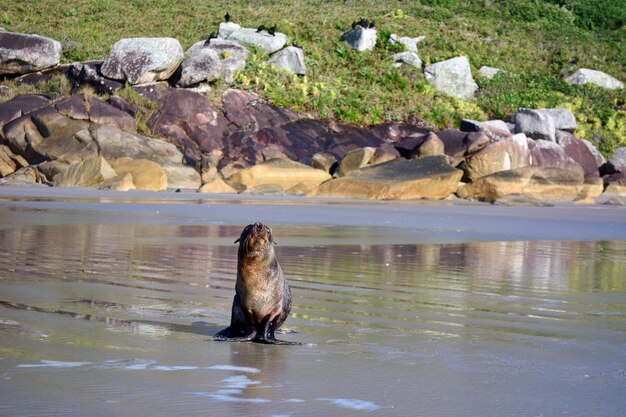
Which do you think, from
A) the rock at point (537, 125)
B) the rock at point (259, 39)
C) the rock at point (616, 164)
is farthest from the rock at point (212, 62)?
the rock at point (616, 164)

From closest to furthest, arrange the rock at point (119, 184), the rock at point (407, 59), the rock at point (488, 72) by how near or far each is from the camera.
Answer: the rock at point (119, 184)
the rock at point (407, 59)
the rock at point (488, 72)

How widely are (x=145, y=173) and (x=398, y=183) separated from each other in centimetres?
741

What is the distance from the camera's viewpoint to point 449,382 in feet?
16.4

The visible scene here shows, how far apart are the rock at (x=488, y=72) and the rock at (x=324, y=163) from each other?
18.4 m

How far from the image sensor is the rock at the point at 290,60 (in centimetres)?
4241

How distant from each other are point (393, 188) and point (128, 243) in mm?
17220

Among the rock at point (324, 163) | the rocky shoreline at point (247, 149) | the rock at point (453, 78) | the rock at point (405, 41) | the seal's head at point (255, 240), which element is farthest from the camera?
the rock at point (405, 41)

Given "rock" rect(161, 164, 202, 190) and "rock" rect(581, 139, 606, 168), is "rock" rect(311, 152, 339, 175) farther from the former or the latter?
"rock" rect(581, 139, 606, 168)

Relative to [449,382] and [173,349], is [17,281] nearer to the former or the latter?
[173,349]

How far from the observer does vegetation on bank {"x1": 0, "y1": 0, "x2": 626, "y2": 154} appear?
4181cm

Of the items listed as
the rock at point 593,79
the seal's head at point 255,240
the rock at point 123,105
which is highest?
the rock at point 593,79

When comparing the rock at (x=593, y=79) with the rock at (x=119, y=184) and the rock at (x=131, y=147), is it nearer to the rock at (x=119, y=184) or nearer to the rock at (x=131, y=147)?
the rock at (x=131, y=147)

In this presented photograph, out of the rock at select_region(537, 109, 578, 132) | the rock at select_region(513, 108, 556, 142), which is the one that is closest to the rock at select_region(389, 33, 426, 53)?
the rock at select_region(537, 109, 578, 132)

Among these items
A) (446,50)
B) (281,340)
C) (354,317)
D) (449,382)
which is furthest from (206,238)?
(446,50)
